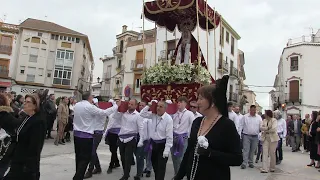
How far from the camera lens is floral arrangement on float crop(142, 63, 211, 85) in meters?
8.13

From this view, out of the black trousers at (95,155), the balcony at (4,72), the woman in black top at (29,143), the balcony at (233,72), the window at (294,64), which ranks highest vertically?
the window at (294,64)

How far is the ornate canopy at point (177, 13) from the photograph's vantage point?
29.5ft

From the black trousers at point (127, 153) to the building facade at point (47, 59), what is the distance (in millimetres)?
32688

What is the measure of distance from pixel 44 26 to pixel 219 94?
42.9 metres

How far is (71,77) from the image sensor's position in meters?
40.9

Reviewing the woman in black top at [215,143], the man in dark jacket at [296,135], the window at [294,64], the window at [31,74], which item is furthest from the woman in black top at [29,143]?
the window at [31,74]

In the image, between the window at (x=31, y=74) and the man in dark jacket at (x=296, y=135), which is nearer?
the man in dark jacket at (x=296, y=135)

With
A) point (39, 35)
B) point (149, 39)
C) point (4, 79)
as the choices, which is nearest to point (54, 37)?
point (39, 35)

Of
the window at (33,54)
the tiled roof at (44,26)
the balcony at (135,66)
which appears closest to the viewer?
the balcony at (135,66)

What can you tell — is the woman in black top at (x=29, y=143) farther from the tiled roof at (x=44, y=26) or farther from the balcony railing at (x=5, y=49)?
the tiled roof at (x=44, y=26)

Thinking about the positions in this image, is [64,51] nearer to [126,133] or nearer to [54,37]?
[54,37]

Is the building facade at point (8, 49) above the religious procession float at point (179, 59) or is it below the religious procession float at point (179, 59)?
above

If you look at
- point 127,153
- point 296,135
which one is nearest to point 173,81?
point 127,153

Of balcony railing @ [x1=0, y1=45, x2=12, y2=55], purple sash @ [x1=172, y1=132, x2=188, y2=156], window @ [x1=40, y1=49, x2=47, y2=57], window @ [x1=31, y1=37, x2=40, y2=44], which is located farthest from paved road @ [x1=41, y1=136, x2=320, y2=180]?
window @ [x1=31, y1=37, x2=40, y2=44]
